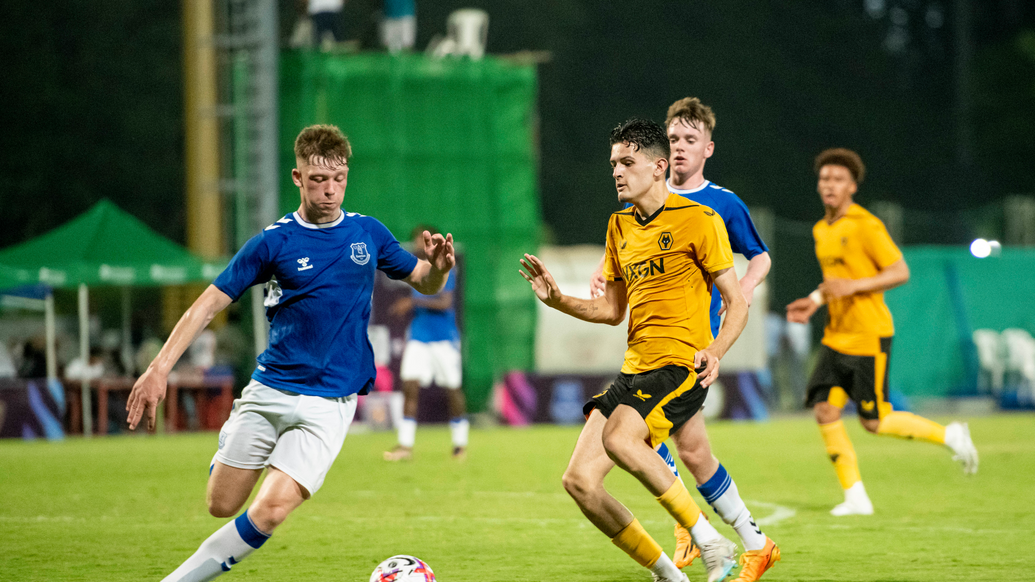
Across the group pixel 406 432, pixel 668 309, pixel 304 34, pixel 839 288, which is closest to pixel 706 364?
pixel 668 309

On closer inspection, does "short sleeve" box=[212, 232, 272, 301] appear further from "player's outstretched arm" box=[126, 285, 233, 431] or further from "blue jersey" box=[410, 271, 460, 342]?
"blue jersey" box=[410, 271, 460, 342]

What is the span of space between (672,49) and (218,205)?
38233 millimetres

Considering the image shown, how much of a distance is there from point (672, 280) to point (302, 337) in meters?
1.79

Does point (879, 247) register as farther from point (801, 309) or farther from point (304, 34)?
point (304, 34)

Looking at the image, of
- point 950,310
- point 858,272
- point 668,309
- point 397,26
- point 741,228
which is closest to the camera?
point 668,309

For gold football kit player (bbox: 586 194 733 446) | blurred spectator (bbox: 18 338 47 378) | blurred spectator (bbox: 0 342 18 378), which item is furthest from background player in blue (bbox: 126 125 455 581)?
blurred spectator (bbox: 18 338 47 378)

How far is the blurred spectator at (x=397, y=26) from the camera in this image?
937 inches

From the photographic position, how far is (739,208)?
7.38 meters

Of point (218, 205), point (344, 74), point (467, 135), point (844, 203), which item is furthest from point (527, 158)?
point (844, 203)

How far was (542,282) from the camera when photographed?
20.7 feet

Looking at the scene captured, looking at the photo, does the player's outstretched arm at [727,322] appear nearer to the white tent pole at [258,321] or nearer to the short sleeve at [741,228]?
the short sleeve at [741,228]

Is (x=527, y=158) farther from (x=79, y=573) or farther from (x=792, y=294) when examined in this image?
(x=79, y=573)

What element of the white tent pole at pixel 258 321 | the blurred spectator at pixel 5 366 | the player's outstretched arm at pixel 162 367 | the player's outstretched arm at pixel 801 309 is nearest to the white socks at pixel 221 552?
the player's outstretched arm at pixel 162 367

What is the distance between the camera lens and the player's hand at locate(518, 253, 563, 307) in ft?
20.5
